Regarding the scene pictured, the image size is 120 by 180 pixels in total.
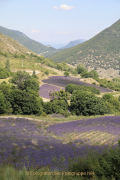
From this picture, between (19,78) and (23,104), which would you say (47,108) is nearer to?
(23,104)

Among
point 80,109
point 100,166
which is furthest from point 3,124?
point 80,109

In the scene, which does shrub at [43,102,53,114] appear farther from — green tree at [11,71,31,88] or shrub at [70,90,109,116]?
green tree at [11,71,31,88]

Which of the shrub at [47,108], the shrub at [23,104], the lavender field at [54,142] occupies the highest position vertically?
the lavender field at [54,142]

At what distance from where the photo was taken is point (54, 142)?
9.36 m

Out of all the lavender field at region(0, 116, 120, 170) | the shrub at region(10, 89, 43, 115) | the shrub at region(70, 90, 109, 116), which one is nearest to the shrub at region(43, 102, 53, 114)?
the shrub at region(10, 89, 43, 115)

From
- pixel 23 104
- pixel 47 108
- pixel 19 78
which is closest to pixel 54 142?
pixel 23 104

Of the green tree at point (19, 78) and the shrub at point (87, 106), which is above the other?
the green tree at point (19, 78)

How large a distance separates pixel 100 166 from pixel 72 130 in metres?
6.91

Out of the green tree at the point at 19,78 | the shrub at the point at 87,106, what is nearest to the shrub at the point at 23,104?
the shrub at the point at 87,106

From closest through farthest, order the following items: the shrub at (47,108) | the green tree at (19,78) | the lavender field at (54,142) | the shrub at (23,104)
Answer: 1. the lavender field at (54,142)
2. the shrub at (23,104)
3. the shrub at (47,108)
4. the green tree at (19,78)

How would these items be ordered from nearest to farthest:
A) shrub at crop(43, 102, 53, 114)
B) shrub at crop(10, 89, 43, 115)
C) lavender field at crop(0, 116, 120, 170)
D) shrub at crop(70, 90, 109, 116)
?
lavender field at crop(0, 116, 120, 170) → shrub at crop(10, 89, 43, 115) → shrub at crop(70, 90, 109, 116) → shrub at crop(43, 102, 53, 114)

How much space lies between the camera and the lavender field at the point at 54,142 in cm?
666

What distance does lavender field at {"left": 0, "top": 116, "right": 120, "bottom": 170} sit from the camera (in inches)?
262

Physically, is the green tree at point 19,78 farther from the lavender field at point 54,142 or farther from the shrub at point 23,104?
the lavender field at point 54,142
